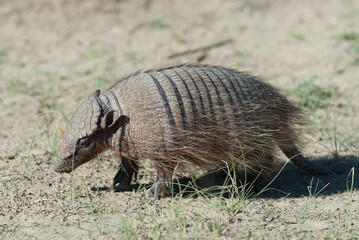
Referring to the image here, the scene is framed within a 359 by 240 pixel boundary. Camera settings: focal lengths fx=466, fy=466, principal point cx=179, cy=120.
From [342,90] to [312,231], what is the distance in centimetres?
381

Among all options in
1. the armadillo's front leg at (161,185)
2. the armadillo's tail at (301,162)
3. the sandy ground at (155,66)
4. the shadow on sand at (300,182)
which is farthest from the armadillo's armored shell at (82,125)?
the armadillo's tail at (301,162)

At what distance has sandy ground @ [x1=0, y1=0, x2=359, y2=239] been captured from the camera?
4.12 meters

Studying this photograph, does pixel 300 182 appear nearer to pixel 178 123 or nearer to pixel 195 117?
pixel 195 117

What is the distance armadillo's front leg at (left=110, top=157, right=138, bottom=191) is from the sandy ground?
3.7 inches

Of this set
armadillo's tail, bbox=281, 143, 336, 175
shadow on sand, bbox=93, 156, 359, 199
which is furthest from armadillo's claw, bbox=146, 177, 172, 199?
armadillo's tail, bbox=281, 143, 336, 175

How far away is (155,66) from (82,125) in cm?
122

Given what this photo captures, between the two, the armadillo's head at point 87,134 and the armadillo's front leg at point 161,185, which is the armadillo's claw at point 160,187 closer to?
the armadillo's front leg at point 161,185

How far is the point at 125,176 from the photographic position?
16.0ft

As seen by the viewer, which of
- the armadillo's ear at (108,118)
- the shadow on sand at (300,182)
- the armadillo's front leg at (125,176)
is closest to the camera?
the armadillo's ear at (108,118)

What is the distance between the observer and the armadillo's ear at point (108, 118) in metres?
4.34

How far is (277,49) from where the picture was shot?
29.0 feet

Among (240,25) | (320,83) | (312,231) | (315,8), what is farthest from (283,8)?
(312,231)

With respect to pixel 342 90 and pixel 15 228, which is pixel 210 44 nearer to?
pixel 342 90

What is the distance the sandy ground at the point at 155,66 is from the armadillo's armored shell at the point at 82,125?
471mm
